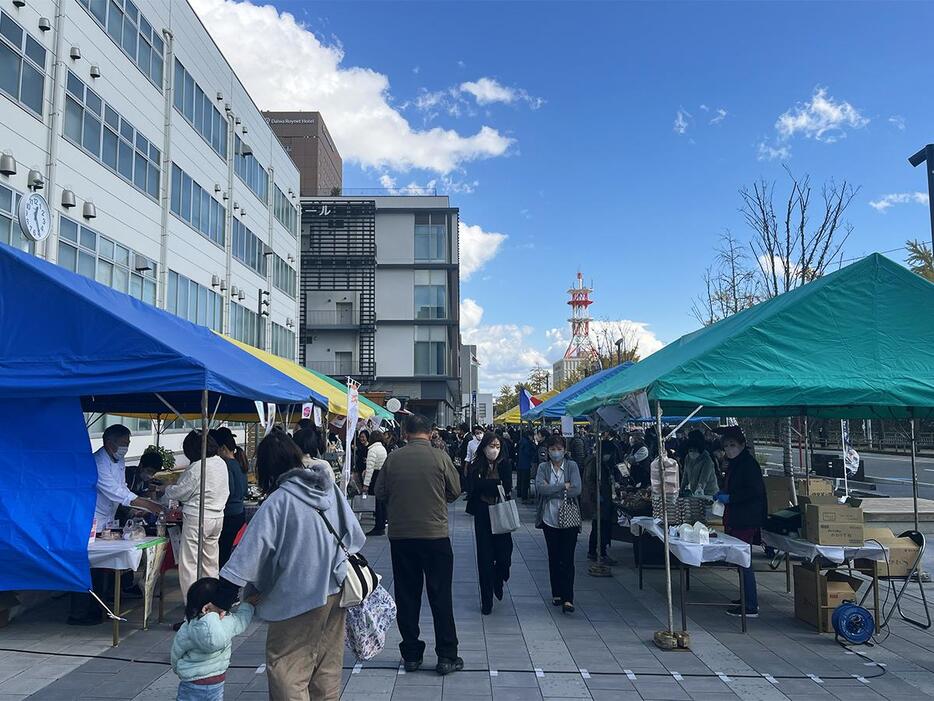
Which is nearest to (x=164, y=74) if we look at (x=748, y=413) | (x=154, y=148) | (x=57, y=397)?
(x=154, y=148)

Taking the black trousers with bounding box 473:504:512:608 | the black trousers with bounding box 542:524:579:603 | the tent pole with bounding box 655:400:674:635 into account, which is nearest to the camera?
the tent pole with bounding box 655:400:674:635

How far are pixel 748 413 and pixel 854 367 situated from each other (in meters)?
4.18

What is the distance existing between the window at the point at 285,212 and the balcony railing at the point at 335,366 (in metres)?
11.2

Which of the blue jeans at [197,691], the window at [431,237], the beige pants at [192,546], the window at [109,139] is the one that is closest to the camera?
the blue jeans at [197,691]

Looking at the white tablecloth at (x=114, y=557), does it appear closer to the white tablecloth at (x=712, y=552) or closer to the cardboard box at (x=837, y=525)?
the white tablecloth at (x=712, y=552)

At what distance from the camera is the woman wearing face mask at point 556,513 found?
6977 mm

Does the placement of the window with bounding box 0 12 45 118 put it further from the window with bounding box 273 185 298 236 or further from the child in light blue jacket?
the window with bounding box 273 185 298 236

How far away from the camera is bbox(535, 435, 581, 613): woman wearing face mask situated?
22.9 feet

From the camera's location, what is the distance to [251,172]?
1119 inches

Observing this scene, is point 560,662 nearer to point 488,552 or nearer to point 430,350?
point 488,552

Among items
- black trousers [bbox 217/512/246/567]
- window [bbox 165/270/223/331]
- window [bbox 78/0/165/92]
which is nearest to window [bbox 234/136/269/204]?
window [bbox 165/270/223/331]

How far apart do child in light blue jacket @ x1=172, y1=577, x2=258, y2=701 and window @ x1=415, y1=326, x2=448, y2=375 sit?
4253cm

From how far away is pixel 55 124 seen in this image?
45.3ft

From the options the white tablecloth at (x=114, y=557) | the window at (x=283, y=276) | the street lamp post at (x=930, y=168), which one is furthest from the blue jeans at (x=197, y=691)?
the window at (x=283, y=276)
